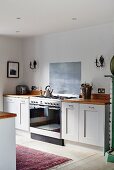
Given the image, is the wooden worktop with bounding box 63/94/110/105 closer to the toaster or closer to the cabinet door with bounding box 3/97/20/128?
the cabinet door with bounding box 3/97/20/128

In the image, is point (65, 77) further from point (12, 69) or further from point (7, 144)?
point (7, 144)

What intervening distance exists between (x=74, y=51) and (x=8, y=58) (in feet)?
6.04

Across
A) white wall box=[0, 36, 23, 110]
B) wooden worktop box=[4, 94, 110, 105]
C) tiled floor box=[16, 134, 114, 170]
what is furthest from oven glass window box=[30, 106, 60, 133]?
white wall box=[0, 36, 23, 110]

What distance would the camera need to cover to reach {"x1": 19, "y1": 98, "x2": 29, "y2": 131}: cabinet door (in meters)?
5.79

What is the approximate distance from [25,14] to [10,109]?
8.73ft

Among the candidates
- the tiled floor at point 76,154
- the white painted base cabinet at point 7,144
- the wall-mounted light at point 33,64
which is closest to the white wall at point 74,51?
the wall-mounted light at point 33,64

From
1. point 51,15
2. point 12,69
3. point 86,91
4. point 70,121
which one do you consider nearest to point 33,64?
point 12,69

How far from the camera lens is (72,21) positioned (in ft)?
15.7

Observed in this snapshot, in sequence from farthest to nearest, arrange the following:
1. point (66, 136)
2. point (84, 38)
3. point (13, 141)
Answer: point (84, 38) < point (66, 136) < point (13, 141)

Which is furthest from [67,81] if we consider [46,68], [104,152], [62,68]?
[104,152]

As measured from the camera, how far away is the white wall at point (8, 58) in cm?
638

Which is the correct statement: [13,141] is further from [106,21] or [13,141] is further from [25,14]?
[106,21]

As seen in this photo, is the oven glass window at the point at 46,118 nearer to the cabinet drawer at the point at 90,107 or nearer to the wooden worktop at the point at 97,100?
the wooden worktop at the point at 97,100

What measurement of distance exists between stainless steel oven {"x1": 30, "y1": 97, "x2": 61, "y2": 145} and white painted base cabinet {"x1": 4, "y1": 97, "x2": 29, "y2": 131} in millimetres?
152
